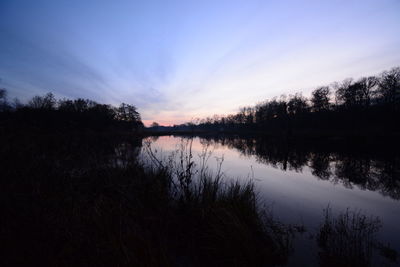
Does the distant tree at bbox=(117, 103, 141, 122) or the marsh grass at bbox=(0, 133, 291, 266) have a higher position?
the distant tree at bbox=(117, 103, 141, 122)

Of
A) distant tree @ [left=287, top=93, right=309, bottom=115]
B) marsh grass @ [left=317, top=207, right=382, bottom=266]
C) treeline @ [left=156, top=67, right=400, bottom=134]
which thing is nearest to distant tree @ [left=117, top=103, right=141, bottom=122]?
treeline @ [left=156, top=67, right=400, bottom=134]

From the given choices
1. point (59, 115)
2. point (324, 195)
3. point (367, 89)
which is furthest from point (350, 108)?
point (59, 115)

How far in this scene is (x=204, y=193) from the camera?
4211 mm

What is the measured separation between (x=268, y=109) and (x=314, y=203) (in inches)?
2957

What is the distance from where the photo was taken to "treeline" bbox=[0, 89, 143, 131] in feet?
24.6

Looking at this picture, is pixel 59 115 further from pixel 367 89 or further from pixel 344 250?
pixel 367 89

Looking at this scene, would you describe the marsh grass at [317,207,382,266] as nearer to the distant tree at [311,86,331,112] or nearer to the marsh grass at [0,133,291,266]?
the marsh grass at [0,133,291,266]

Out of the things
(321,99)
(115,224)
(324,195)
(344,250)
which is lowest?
(324,195)

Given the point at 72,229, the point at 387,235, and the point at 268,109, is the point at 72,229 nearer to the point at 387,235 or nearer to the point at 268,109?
the point at 387,235

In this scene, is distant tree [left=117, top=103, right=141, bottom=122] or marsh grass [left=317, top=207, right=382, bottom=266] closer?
marsh grass [left=317, top=207, right=382, bottom=266]

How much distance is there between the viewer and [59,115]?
1086 inches

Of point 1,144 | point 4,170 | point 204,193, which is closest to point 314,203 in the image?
point 204,193

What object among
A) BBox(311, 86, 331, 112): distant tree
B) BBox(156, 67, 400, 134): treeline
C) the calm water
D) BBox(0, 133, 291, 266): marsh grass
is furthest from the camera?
BBox(311, 86, 331, 112): distant tree

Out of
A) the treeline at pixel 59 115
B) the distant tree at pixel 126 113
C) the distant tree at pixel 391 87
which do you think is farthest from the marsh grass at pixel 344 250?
the distant tree at pixel 126 113
